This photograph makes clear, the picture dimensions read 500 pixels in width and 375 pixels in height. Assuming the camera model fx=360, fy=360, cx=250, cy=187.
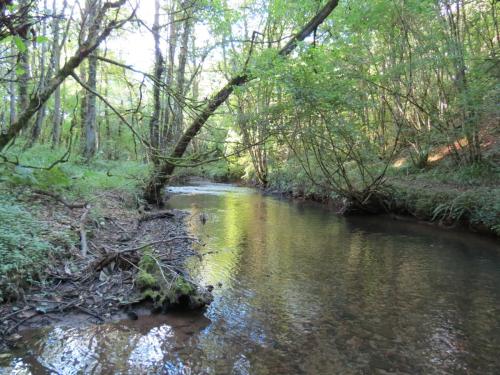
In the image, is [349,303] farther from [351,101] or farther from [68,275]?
[351,101]

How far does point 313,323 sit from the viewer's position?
4.76m

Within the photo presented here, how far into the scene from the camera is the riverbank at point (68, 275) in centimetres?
423

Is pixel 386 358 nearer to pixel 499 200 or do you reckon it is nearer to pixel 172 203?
pixel 499 200

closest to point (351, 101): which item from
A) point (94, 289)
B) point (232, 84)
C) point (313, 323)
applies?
point (232, 84)

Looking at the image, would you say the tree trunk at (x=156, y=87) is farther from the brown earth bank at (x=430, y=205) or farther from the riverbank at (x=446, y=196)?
the brown earth bank at (x=430, y=205)

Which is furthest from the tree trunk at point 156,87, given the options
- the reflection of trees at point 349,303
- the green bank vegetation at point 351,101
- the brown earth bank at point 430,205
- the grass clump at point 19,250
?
the brown earth bank at point 430,205

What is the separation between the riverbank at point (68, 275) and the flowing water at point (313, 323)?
0.27m

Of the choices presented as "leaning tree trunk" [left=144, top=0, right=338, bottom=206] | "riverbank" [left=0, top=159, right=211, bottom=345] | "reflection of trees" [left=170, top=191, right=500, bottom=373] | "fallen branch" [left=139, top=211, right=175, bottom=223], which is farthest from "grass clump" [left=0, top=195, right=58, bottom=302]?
"fallen branch" [left=139, top=211, right=175, bottom=223]

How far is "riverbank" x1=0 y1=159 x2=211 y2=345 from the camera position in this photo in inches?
166

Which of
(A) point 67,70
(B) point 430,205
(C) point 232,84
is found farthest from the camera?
(B) point 430,205

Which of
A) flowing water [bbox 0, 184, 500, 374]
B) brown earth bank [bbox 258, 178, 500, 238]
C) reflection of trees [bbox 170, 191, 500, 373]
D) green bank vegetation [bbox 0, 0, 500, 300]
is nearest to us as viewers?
flowing water [bbox 0, 184, 500, 374]

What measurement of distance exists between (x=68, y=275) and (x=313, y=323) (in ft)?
11.2

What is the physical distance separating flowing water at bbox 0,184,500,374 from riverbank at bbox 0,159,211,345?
0.27m

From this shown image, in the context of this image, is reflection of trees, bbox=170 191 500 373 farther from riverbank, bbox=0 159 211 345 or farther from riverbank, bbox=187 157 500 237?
riverbank, bbox=187 157 500 237
